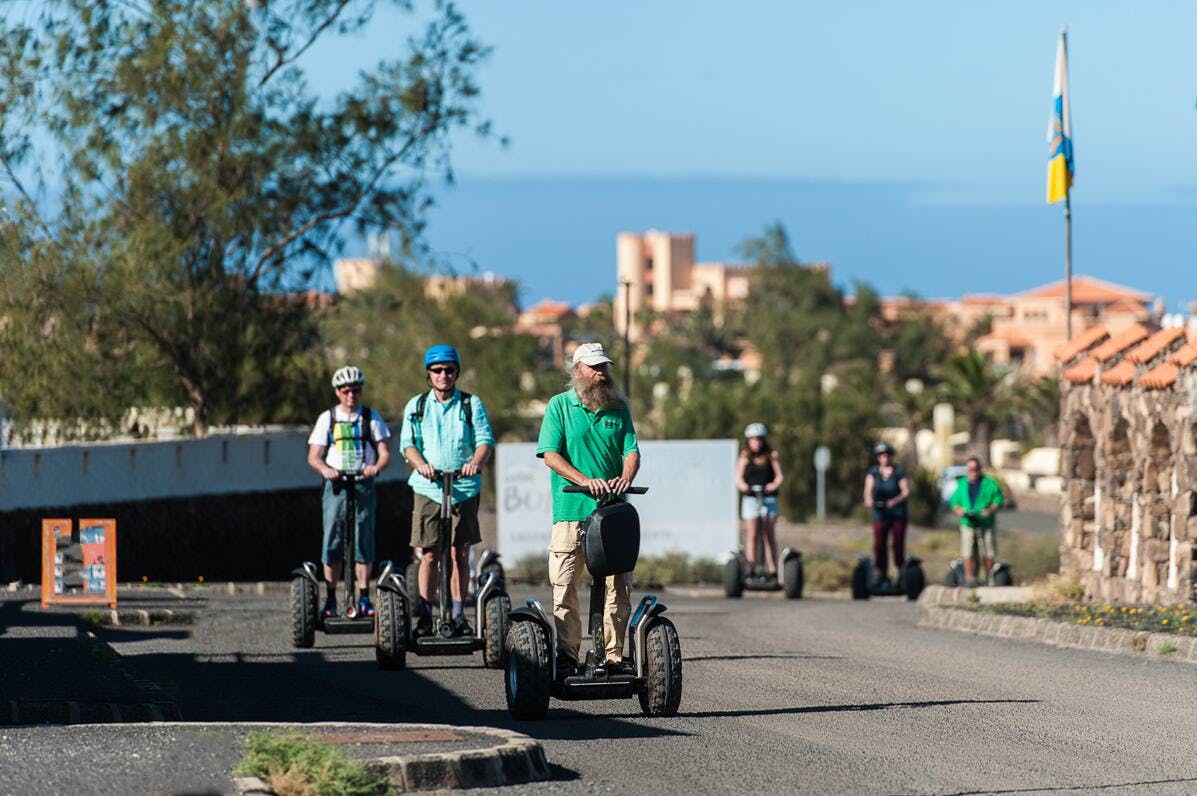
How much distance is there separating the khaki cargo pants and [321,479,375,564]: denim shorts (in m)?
3.81

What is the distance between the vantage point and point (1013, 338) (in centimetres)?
14000

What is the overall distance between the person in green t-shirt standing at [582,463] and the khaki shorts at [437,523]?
2.32m

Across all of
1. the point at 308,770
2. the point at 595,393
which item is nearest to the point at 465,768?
the point at 308,770

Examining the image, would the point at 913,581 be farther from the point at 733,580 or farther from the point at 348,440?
the point at 348,440

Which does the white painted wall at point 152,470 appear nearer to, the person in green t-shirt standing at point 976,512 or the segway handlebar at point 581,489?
the person in green t-shirt standing at point 976,512

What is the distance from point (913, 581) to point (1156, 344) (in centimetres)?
543

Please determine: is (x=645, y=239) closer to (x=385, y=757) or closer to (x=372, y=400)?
(x=372, y=400)

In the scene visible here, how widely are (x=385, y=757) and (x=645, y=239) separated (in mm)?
183470

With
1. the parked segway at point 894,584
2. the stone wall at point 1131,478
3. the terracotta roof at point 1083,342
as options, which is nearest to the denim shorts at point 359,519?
the stone wall at point 1131,478

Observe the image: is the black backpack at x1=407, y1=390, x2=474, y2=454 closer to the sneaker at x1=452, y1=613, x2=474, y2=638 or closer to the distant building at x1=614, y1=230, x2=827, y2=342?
the sneaker at x1=452, y1=613, x2=474, y2=638

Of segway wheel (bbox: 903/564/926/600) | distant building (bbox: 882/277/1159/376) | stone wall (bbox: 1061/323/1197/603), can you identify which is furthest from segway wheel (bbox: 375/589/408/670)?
distant building (bbox: 882/277/1159/376)

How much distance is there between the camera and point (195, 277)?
39.1 m

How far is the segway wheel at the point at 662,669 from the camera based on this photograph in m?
10.9

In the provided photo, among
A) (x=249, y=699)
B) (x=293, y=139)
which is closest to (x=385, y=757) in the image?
(x=249, y=699)
